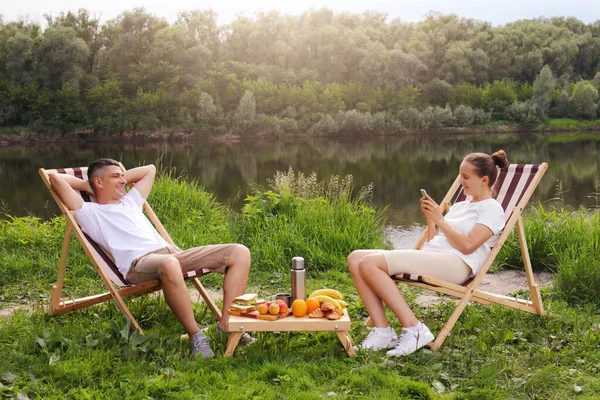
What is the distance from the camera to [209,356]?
3.25 meters

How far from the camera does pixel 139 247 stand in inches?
147

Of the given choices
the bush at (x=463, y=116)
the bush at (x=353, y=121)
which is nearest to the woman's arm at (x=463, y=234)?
the bush at (x=353, y=121)

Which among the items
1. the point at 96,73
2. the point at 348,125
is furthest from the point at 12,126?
the point at 348,125

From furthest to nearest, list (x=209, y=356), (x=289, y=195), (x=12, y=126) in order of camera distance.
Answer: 1. (x=12, y=126)
2. (x=289, y=195)
3. (x=209, y=356)

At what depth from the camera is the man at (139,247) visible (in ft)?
11.2

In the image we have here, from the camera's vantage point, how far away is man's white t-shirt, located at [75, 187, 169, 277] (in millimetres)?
3711

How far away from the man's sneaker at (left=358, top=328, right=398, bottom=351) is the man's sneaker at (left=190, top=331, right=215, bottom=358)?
2.53 ft

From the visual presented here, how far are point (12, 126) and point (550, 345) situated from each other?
40982mm

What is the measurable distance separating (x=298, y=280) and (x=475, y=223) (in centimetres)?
105

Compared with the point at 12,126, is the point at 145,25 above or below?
above

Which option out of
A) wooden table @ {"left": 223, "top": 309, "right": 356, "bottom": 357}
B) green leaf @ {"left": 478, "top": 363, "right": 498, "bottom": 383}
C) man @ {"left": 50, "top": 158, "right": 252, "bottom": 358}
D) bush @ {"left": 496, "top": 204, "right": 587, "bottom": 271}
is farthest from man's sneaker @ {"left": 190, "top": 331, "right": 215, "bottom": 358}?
bush @ {"left": 496, "top": 204, "right": 587, "bottom": 271}

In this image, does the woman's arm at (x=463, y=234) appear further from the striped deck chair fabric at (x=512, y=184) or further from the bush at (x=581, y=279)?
the bush at (x=581, y=279)

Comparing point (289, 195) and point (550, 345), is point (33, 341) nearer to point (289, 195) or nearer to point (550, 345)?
point (550, 345)

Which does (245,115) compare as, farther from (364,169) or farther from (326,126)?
(364,169)
